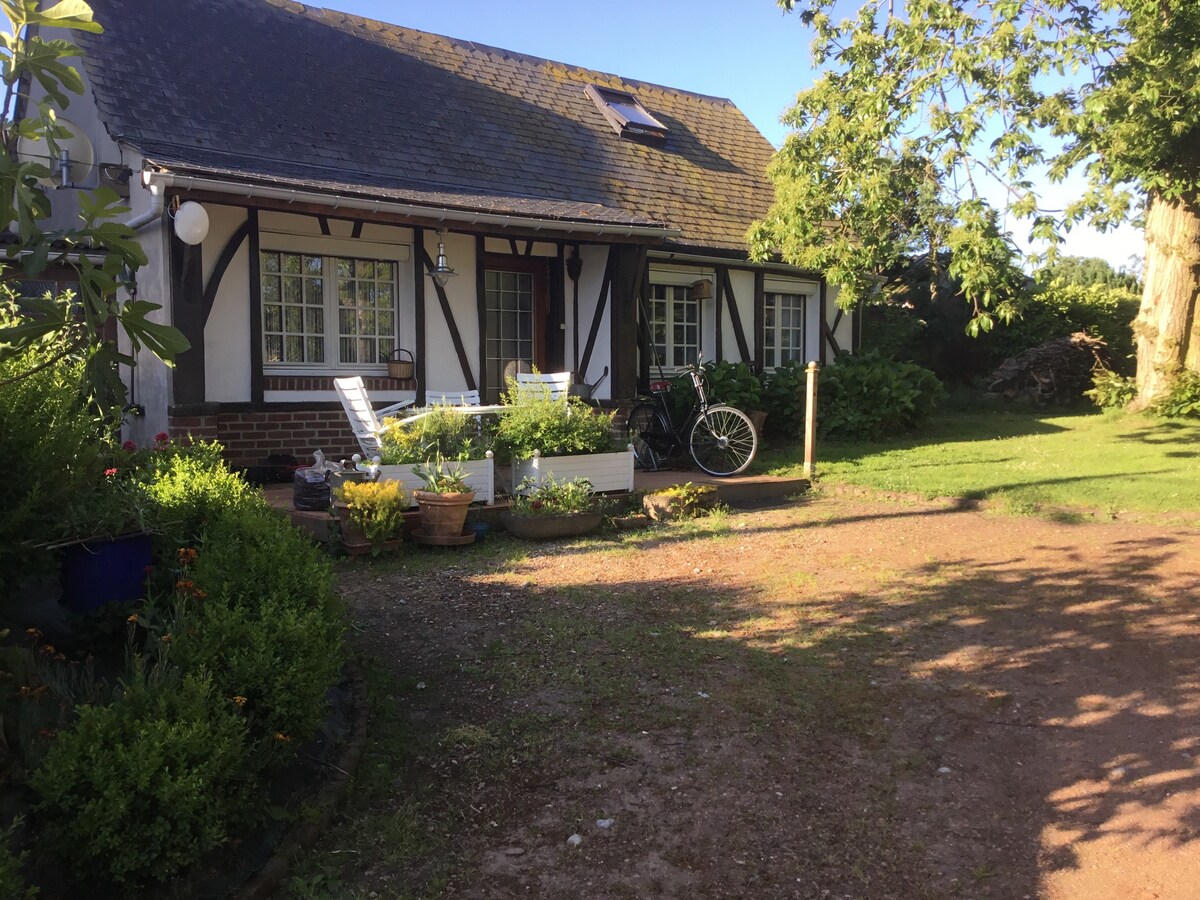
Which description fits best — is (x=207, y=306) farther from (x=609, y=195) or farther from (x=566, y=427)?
(x=609, y=195)

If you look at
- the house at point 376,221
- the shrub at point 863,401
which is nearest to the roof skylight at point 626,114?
the house at point 376,221

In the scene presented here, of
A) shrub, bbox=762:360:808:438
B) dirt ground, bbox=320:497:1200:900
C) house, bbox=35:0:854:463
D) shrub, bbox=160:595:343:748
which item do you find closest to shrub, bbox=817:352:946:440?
shrub, bbox=762:360:808:438

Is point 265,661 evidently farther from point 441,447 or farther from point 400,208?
point 400,208

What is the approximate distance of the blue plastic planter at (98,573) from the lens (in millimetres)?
3465

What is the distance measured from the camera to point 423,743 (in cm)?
345

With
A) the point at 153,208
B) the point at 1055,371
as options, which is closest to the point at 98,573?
the point at 153,208

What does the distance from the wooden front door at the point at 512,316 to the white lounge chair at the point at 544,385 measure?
242 centimetres

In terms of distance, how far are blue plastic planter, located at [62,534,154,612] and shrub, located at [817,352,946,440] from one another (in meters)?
10.00

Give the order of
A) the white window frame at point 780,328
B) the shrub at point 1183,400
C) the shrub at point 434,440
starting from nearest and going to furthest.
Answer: the shrub at point 434,440, the shrub at point 1183,400, the white window frame at point 780,328

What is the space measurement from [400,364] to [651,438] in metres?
2.81

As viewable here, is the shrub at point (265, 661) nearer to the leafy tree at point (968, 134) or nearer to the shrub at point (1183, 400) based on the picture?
the leafy tree at point (968, 134)

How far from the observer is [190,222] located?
24.3 feet

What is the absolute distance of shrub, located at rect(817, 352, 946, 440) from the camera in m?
12.3

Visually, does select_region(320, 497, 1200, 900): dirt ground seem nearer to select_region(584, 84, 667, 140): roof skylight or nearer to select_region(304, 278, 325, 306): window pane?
select_region(304, 278, 325, 306): window pane
